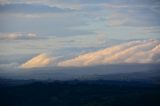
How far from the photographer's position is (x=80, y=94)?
21.8 ft

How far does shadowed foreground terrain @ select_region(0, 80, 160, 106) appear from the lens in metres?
6.34

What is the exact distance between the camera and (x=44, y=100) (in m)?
6.39

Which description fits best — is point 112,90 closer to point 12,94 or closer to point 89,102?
point 89,102

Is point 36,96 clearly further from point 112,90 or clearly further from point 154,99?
point 154,99

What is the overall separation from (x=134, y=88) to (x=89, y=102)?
881 millimetres

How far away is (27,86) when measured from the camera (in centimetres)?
644

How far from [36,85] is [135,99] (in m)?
1.76

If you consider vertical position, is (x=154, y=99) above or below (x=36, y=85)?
below

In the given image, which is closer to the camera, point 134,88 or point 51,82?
point 51,82

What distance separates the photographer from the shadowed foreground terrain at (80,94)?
6.34 m

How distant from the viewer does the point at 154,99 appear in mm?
6426

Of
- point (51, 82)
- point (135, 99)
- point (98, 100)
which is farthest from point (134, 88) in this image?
point (51, 82)

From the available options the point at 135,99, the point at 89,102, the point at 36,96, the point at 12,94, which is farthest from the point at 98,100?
the point at 12,94

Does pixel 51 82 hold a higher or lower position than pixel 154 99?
higher
